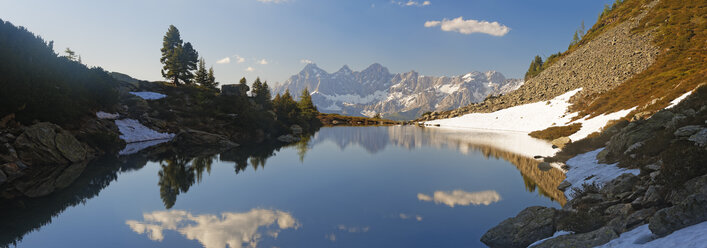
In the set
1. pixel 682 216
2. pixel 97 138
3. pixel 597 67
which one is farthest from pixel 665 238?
pixel 597 67

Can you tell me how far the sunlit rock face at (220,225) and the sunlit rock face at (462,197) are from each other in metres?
8.67

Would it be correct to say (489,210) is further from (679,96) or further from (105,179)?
(679,96)

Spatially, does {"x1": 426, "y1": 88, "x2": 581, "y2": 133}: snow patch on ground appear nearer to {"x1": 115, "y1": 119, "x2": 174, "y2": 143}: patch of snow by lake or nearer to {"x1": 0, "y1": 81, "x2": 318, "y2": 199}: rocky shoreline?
{"x1": 0, "y1": 81, "x2": 318, "y2": 199}: rocky shoreline

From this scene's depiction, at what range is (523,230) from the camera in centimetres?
1164

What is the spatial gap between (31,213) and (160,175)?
9629 mm

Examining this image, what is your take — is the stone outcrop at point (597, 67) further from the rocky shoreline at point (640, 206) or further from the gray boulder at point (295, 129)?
the gray boulder at point (295, 129)

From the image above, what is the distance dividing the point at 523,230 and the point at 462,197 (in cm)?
714

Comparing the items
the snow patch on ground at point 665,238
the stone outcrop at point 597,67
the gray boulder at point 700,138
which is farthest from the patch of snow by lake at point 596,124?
the snow patch on ground at point 665,238

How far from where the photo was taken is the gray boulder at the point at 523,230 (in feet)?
37.1

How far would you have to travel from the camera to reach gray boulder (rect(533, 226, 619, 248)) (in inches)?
339

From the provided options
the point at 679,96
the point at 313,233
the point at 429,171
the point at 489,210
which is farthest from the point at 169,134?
the point at 679,96

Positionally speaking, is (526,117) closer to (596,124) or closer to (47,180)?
(596,124)

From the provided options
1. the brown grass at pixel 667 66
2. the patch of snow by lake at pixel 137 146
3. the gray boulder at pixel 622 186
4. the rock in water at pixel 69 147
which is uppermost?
the brown grass at pixel 667 66

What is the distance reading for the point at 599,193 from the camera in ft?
44.0
